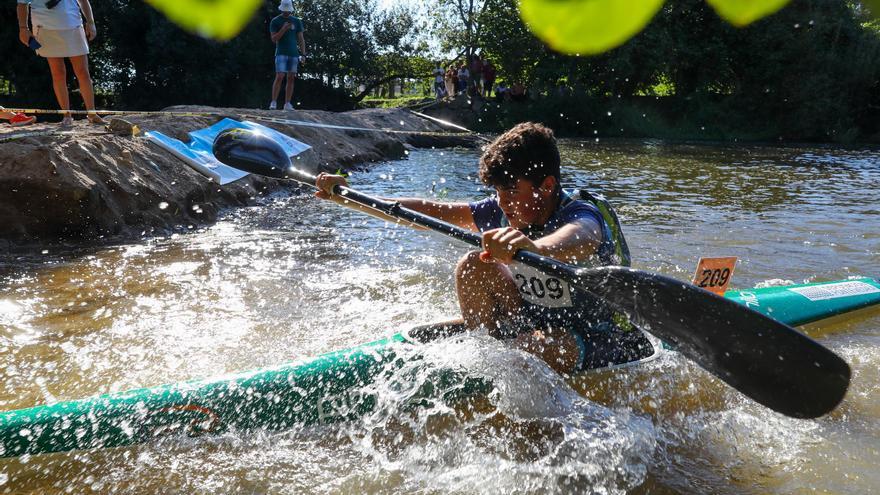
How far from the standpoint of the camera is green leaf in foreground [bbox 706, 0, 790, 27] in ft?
1.86

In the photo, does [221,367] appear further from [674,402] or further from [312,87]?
[312,87]

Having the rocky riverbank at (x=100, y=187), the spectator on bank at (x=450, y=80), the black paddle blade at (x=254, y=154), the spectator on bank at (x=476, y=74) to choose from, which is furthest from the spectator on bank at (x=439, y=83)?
the black paddle blade at (x=254, y=154)

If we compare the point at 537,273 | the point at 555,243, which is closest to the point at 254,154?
the point at 537,273

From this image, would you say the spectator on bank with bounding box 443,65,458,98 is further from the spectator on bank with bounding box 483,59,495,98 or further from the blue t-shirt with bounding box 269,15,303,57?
the blue t-shirt with bounding box 269,15,303,57

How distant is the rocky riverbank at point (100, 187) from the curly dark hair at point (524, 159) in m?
3.80

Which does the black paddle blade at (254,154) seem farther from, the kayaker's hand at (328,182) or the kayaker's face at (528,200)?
the kayaker's face at (528,200)

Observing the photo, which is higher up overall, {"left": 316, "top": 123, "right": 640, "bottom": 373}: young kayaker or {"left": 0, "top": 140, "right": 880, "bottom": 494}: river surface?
{"left": 316, "top": 123, "right": 640, "bottom": 373}: young kayaker

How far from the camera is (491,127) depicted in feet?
67.3

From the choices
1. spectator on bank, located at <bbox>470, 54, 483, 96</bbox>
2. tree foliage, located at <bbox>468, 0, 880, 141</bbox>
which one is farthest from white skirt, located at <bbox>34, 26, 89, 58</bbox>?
spectator on bank, located at <bbox>470, 54, 483, 96</bbox>

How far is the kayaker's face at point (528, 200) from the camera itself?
2.90 metres

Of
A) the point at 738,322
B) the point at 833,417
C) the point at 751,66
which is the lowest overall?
the point at 833,417

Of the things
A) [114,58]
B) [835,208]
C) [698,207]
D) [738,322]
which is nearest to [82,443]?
[738,322]

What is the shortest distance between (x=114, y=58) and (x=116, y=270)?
14.6m

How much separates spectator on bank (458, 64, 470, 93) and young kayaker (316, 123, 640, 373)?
18.7 metres
